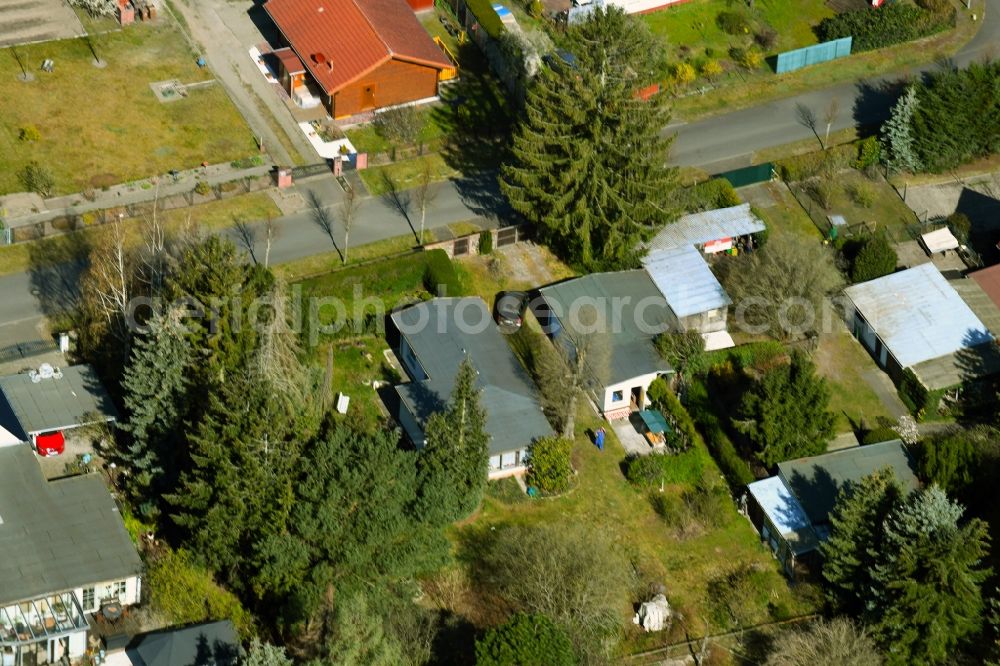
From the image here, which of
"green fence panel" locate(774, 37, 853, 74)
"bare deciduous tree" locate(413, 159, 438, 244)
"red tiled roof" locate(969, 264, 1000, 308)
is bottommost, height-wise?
"red tiled roof" locate(969, 264, 1000, 308)

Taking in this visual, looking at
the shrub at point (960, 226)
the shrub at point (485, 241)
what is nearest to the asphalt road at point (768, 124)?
the shrub at point (960, 226)

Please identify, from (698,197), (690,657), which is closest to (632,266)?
(698,197)

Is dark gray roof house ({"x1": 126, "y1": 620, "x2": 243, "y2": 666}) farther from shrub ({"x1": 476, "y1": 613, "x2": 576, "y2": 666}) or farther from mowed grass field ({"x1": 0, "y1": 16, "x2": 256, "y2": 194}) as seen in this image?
mowed grass field ({"x1": 0, "y1": 16, "x2": 256, "y2": 194})

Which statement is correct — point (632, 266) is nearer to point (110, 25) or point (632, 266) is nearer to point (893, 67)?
point (893, 67)

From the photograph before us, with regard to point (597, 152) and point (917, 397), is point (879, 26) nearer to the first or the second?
point (597, 152)

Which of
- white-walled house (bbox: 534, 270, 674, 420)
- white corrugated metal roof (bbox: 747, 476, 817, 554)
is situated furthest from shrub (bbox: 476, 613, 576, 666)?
white-walled house (bbox: 534, 270, 674, 420)

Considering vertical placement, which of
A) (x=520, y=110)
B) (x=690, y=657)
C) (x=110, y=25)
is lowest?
(x=690, y=657)

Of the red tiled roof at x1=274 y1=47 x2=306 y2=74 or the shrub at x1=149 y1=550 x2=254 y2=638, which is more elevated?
the red tiled roof at x1=274 y1=47 x2=306 y2=74
